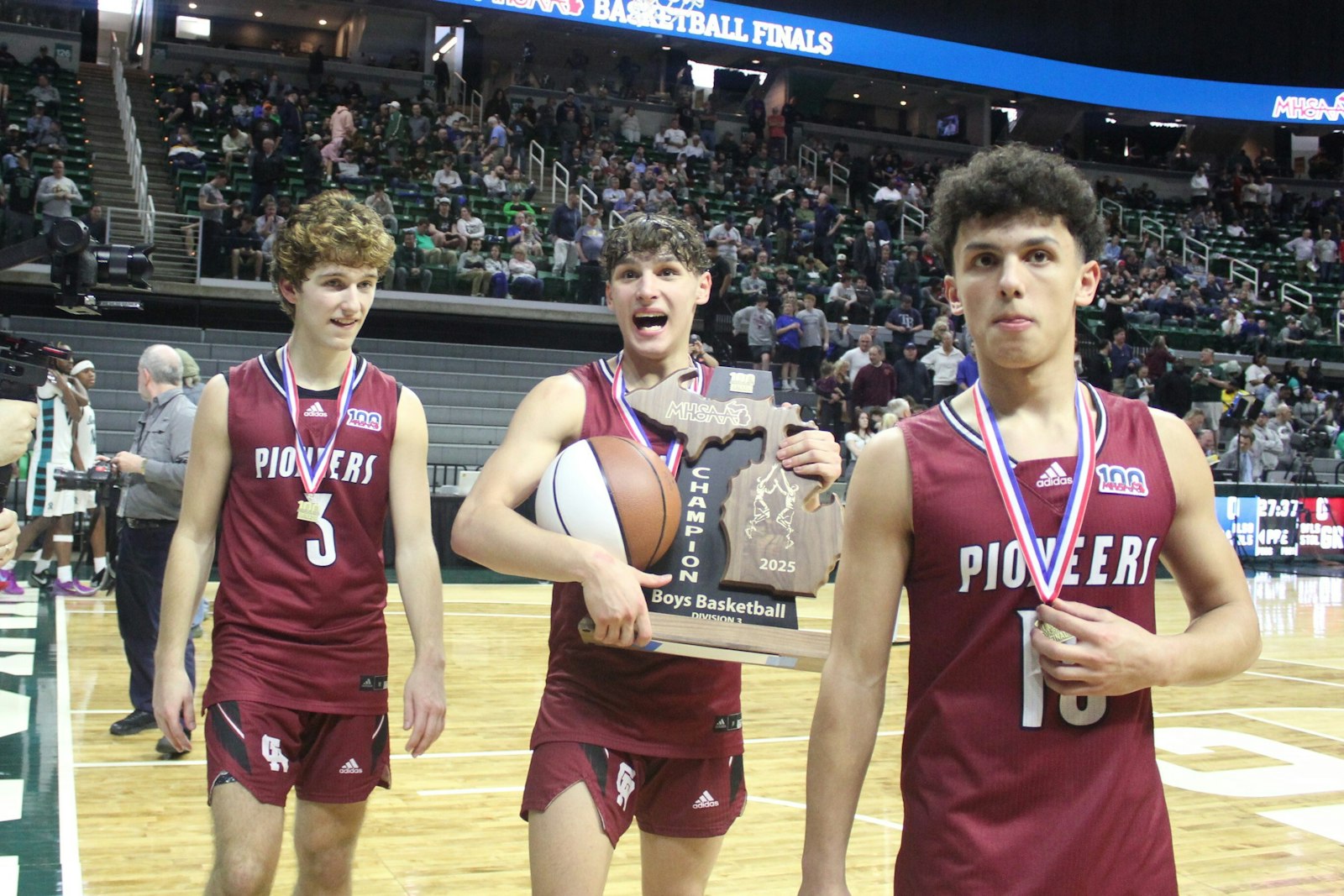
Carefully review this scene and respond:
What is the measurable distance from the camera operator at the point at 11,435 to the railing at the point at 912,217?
66.7 feet

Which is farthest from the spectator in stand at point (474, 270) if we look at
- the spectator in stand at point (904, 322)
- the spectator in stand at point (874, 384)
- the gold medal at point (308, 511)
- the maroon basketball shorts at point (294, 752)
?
the maroon basketball shorts at point (294, 752)

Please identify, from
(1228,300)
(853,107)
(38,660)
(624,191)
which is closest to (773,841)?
(38,660)

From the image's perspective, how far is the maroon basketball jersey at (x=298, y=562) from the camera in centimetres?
284

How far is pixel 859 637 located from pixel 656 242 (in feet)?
3.69

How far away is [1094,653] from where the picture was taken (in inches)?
64.5

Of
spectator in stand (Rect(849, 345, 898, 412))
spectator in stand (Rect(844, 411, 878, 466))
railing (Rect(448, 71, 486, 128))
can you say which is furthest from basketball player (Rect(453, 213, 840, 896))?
railing (Rect(448, 71, 486, 128))

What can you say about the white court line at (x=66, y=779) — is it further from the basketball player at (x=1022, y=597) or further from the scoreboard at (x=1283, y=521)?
the scoreboard at (x=1283, y=521)

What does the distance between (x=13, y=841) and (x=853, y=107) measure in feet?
90.0

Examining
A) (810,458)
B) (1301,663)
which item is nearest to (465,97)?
(1301,663)

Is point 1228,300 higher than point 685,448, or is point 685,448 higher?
point 1228,300

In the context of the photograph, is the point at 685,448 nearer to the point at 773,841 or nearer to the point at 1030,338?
the point at 1030,338

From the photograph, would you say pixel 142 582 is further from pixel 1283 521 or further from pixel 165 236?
pixel 1283 521

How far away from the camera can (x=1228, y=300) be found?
21812 mm

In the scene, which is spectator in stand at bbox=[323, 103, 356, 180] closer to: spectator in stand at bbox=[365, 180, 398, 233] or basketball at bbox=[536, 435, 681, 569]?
spectator in stand at bbox=[365, 180, 398, 233]
